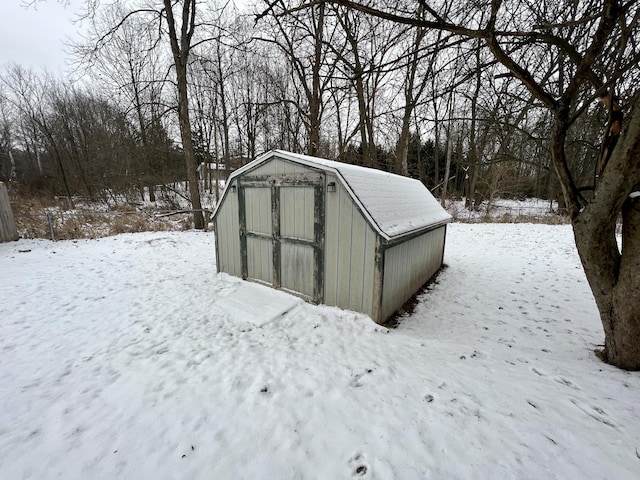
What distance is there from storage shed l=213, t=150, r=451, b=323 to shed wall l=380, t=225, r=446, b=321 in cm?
2

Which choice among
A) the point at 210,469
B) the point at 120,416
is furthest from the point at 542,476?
the point at 120,416

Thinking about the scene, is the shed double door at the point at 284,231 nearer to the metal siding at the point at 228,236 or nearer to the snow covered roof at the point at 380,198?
the metal siding at the point at 228,236

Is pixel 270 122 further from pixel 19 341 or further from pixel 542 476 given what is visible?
pixel 542 476

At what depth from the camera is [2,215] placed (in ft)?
25.8

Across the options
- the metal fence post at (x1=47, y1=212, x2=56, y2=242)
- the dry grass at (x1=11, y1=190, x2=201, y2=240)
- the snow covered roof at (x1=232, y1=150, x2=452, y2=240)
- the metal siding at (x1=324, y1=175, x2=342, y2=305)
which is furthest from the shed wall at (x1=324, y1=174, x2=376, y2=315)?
the metal fence post at (x1=47, y1=212, x2=56, y2=242)

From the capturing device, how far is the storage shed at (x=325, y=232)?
4.10 metres

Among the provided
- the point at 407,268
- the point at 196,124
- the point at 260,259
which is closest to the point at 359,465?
the point at 407,268

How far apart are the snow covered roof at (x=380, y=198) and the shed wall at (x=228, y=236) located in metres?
0.69

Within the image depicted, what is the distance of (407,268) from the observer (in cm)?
498

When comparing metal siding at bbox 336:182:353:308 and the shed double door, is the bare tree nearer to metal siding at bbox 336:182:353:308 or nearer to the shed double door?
metal siding at bbox 336:182:353:308

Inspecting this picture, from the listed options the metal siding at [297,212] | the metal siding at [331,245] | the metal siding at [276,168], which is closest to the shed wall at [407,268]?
the metal siding at [331,245]

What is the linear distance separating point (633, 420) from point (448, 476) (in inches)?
70.8

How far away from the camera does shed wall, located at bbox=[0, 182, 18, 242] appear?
7.87m

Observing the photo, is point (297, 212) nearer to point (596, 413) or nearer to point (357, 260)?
point (357, 260)
